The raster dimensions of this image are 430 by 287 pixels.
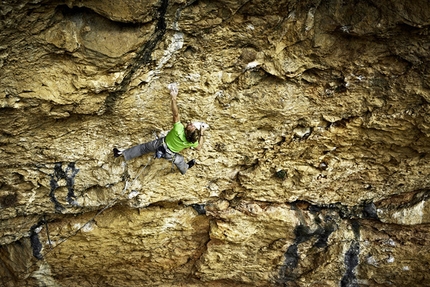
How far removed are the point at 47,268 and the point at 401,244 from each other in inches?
296

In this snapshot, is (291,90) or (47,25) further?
(291,90)

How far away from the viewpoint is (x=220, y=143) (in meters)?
7.25

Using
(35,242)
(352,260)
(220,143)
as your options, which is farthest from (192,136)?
(352,260)

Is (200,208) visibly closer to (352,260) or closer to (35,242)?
(35,242)

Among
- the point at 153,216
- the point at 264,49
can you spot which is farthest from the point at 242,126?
the point at 153,216

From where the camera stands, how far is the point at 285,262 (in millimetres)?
9227

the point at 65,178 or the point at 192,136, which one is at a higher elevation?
the point at 192,136

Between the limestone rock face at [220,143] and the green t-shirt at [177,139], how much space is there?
0.50 meters

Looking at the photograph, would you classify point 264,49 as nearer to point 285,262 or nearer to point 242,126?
point 242,126

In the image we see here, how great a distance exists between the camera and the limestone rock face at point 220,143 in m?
5.54

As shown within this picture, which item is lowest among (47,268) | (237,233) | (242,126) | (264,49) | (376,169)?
(47,268)

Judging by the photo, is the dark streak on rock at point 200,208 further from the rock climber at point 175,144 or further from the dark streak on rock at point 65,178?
the dark streak on rock at point 65,178

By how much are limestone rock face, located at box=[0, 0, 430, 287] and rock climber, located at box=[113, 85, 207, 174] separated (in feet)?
0.75

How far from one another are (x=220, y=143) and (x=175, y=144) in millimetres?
1129
